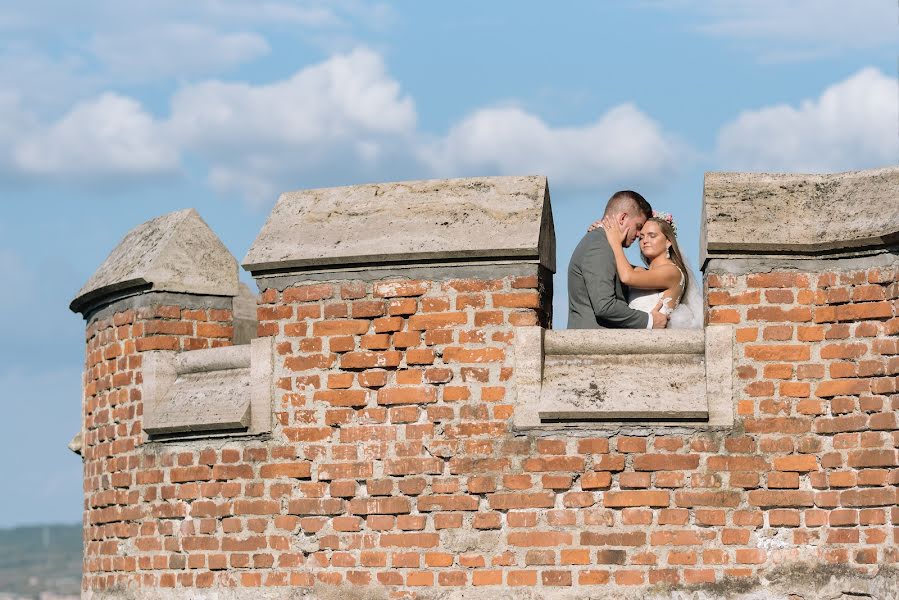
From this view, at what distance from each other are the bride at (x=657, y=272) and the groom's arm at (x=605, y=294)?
8cm

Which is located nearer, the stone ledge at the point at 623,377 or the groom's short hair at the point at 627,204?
the stone ledge at the point at 623,377

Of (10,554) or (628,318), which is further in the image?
(10,554)

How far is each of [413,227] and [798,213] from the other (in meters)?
1.96

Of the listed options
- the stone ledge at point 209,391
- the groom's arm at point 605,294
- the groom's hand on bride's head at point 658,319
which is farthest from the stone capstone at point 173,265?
the groom's hand on bride's head at point 658,319

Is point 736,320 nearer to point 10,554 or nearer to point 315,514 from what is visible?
point 315,514

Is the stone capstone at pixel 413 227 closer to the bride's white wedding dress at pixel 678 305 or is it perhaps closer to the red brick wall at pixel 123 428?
the bride's white wedding dress at pixel 678 305

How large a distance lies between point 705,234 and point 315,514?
2.45 metres

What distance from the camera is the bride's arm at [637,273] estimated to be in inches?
300

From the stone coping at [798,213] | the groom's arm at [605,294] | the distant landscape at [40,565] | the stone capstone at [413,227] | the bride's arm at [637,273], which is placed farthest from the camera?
the distant landscape at [40,565]

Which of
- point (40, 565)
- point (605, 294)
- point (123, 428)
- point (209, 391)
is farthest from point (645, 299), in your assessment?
point (40, 565)

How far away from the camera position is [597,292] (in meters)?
7.54

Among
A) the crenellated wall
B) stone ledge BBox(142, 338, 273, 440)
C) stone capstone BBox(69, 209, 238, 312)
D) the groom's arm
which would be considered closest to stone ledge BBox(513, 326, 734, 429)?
the crenellated wall

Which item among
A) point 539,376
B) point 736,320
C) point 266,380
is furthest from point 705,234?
point 266,380

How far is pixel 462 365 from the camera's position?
7.33m
